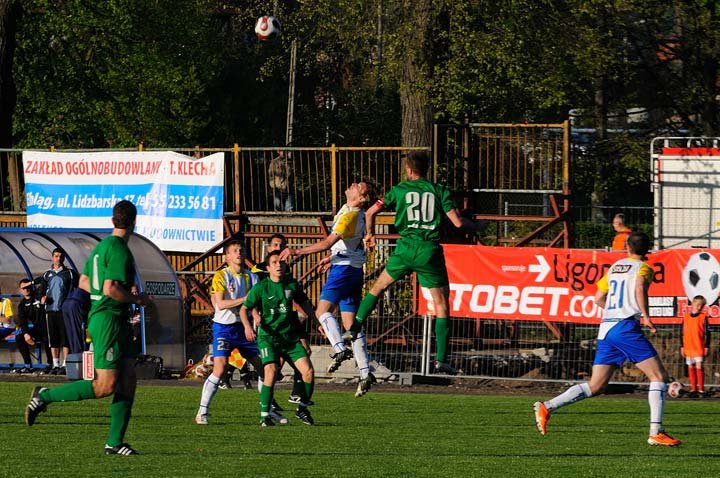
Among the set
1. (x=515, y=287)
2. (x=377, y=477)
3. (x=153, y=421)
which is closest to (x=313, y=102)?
(x=515, y=287)

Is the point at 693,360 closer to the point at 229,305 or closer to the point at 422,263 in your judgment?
the point at 422,263

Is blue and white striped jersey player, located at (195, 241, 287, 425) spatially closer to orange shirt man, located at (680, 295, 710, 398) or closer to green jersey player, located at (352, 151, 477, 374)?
green jersey player, located at (352, 151, 477, 374)

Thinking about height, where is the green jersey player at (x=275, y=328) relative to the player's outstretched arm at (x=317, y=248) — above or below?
below

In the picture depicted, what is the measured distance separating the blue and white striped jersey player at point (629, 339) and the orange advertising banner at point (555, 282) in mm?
8190

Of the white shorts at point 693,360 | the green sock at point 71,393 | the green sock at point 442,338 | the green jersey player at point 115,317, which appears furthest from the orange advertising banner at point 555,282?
the green jersey player at point 115,317

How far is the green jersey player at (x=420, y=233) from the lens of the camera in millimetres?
14852

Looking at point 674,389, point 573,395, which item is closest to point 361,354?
point 573,395

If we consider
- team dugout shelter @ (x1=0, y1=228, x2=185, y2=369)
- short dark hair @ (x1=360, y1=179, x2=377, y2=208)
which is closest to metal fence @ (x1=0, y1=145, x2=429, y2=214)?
team dugout shelter @ (x1=0, y1=228, x2=185, y2=369)

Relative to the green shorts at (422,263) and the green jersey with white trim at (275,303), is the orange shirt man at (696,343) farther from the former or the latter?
the green jersey with white trim at (275,303)

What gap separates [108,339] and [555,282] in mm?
11532

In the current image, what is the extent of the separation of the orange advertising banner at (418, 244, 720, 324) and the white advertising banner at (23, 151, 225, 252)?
5611mm

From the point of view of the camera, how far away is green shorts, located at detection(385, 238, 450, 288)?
15.0 m

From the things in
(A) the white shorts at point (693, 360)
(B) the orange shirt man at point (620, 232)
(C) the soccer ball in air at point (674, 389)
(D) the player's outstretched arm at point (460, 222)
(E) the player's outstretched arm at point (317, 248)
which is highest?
(D) the player's outstretched arm at point (460, 222)

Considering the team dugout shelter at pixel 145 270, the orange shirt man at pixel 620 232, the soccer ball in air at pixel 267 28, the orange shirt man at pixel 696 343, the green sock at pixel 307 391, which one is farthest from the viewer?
the soccer ball in air at pixel 267 28
